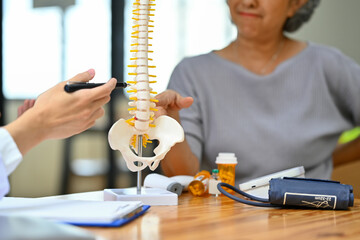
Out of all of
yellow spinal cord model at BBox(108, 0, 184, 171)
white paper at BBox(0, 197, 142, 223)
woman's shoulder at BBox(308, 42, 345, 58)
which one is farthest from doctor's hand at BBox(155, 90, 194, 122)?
woman's shoulder at BBox(308, 42, 345, 58)

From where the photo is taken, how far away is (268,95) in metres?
1.97

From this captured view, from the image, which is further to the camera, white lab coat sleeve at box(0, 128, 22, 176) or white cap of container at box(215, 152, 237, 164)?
white cap of container at box(215, 152, 237, 164)

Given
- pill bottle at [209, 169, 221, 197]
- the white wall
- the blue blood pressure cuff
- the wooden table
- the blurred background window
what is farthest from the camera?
the white wall

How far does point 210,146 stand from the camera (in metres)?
1.91

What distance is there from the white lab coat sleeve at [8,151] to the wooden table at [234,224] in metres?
0.18

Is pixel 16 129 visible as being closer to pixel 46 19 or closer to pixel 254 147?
pixel 254 147

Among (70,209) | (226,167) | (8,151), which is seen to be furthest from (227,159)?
(8,151)

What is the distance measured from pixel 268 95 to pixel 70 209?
123 centimetres

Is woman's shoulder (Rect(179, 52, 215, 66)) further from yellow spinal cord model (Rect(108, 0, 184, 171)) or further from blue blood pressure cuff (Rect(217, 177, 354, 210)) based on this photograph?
blue blood pressure cuff (Rect(217, 177, 354, 210))

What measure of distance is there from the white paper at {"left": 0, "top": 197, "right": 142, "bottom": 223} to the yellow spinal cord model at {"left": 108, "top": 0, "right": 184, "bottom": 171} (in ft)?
0.57

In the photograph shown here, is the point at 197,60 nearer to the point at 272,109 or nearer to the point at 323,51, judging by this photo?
the point at 272,109

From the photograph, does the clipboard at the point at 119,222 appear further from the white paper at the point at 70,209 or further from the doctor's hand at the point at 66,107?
the doctor's hand at the point at 66,107

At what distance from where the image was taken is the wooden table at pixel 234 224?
0.83 metres

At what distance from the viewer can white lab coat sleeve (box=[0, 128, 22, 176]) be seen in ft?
2.79
